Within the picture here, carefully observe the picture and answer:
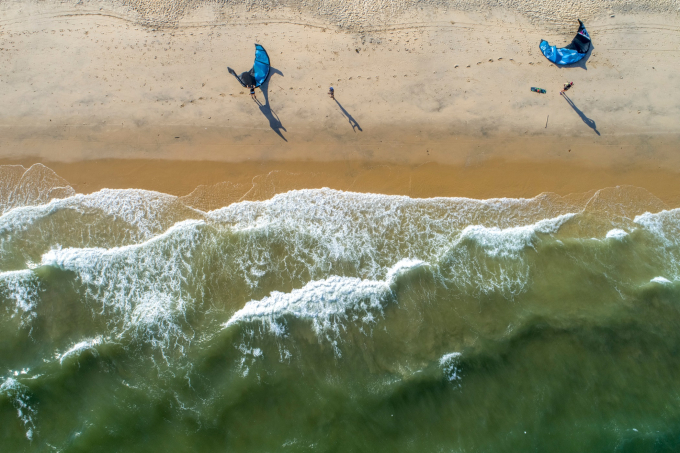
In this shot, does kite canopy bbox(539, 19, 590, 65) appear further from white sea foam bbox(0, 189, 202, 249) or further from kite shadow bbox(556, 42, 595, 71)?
white sea foam bbox(0, 189, 202, 249)

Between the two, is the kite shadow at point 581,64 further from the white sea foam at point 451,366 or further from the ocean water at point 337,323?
the white sea foam at point 451,366

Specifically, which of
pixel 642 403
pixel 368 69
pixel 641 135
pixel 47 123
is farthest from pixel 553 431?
pixel 47 123

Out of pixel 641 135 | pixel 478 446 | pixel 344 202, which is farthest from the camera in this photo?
pixel 641 135

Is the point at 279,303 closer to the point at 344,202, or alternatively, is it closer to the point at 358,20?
the point at 344,202

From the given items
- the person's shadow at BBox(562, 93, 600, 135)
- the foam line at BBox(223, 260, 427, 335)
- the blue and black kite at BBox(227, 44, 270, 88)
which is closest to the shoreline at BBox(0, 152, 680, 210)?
the person's shadow at BBox(562, 93, 600, 135)

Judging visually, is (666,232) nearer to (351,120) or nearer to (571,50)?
(571,50)

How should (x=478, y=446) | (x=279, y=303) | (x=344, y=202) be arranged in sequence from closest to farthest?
(x=478, y=446) → (x=279, y=303) → (x=344, y=202)

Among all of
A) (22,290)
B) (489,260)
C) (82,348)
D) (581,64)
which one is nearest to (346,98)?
(489,260)
